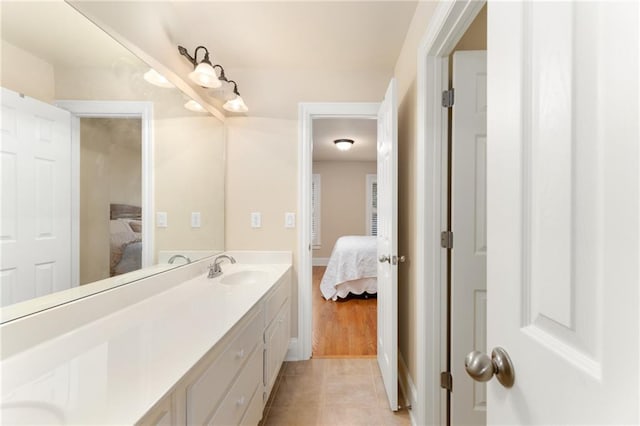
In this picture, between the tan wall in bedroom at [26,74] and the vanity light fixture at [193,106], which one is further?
the vanity light fixture at [193,106]

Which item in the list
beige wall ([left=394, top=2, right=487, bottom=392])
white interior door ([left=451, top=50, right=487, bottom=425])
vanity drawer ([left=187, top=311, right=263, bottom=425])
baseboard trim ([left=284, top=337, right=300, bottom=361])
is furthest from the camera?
baseboard trim ([left=284, top=337, right=300, bottom=361])

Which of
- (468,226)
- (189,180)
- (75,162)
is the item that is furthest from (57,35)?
(468,226)

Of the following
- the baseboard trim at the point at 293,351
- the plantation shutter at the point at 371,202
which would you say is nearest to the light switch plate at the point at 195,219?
the baseboard trim at the point at 293,351

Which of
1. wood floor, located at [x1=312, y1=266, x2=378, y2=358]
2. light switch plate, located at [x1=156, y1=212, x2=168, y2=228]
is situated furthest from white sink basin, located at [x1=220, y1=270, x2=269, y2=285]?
wood floor, located at [x1=312, y1=266, x2=378, y2=358]

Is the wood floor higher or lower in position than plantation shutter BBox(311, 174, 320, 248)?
lower

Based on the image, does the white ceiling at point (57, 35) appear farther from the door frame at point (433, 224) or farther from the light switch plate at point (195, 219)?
the door frame at point (433, 224)

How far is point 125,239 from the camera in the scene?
131cm

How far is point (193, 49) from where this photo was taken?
1.98 m

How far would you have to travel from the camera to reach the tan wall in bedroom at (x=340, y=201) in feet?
21.5

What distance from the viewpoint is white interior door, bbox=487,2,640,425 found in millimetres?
320

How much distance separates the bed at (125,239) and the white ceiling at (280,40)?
0.82m

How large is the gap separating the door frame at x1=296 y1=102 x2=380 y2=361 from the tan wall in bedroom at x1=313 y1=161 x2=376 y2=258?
4.25m

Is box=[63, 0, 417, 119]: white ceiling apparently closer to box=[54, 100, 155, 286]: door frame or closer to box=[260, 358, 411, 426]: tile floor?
box=[54, 100, 155, 286]: door frame

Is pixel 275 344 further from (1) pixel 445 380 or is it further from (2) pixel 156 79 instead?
(2) pixel 156 79
